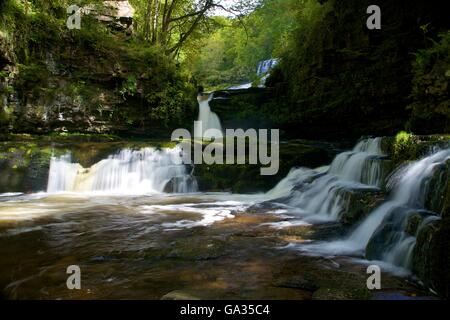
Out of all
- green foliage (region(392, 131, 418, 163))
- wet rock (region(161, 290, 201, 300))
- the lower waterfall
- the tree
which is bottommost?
wet rock (region(161, 290, 201, 300))

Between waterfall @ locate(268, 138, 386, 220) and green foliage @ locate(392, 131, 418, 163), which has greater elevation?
green foliage @ locate(392, 131, 418, 163)

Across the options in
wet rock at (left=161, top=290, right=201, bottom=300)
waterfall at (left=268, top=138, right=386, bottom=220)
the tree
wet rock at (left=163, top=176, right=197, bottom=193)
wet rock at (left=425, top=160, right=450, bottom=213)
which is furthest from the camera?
the tree

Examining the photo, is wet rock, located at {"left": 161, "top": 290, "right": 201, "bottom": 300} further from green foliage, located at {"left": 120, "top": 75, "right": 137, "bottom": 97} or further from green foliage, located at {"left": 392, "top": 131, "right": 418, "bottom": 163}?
green foliage, located at {"left": 120, "top": 75, "right": 137, "bottom": 97}

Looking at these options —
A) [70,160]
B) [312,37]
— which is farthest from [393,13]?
[70,160]

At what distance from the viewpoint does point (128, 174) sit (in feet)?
36.2

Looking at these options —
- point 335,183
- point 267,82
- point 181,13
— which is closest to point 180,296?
point 335,183

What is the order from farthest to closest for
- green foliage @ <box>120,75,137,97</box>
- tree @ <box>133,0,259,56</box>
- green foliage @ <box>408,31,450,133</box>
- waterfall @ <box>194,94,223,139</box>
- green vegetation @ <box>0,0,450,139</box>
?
tree @ <box>133,0,259,56</box> < waterfall @ <box>194,94,223,139</box> < green foliage @ <box>120,75,137,97</box> < green vegetation @ <box>0,0,450,139</box> < green foliage @ <box>408,31,450,133</box>

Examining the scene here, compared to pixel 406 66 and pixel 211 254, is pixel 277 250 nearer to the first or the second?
pixel 211 254

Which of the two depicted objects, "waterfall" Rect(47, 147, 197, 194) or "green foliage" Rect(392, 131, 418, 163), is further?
"waterfall" Rect(47, 147, 197, 194)

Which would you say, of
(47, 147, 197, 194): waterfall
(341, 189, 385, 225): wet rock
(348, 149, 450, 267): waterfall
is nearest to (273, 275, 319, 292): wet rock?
(348, 149, 450, 267): waterfall

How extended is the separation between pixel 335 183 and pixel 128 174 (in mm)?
5998

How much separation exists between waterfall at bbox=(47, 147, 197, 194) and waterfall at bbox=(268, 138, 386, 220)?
9.20 ft

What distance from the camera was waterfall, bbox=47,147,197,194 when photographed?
1068 cm
